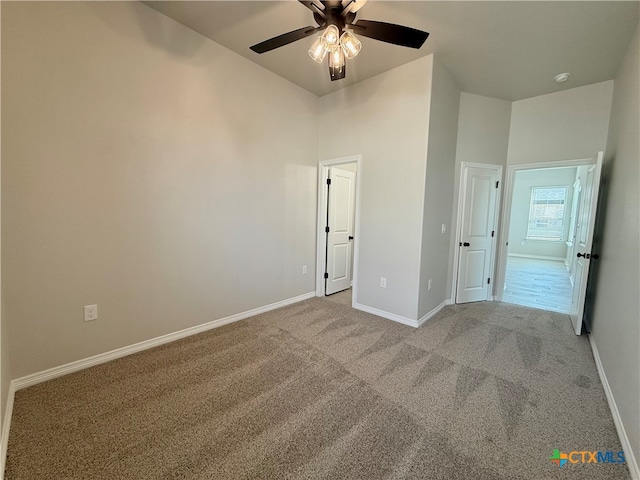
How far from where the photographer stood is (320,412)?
166 cm

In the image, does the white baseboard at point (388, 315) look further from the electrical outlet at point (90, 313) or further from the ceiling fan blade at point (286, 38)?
the ceiling fan blade at point (286, 38)

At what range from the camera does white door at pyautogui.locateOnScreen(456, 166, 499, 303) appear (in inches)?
144

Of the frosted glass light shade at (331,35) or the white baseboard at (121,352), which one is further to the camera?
the white baseboard at (121,352)

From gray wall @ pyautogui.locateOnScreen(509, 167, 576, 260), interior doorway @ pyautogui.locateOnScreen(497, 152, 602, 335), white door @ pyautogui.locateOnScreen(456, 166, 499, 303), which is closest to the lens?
white door @ pyautogui.locateOnScreen(456, 166, 499, 303)

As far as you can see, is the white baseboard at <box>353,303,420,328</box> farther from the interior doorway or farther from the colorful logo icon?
the interior doorway

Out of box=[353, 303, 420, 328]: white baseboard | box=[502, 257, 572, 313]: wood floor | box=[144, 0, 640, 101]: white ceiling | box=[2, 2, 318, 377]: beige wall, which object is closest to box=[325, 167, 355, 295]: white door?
box=[353, 303, 420, 328]: white baseboard

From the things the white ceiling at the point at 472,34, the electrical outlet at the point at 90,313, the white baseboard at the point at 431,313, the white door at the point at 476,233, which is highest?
the white ceiling at the point at 472,34

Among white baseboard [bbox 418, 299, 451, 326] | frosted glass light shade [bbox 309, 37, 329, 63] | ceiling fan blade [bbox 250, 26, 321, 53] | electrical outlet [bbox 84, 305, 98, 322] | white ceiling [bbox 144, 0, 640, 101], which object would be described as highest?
white ceiling [bbox 144, 0, 640, 101]

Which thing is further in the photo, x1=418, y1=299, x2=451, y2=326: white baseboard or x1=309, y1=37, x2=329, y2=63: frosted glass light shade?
x1=418, y1=299, x2=451, y2=326: white baseboard

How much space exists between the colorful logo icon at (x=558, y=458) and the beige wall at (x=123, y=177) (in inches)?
109

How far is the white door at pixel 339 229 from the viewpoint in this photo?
13.0ft

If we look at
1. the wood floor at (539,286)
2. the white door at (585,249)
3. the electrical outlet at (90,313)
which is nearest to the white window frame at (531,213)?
the wood floor at (539,286)

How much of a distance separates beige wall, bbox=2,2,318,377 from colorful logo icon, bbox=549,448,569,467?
277 centimetres

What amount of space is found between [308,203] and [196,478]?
9.99 feet
